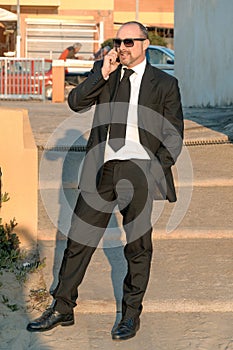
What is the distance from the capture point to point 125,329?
478 centimetres

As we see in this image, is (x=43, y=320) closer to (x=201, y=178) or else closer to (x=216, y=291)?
(x=216, y=291)

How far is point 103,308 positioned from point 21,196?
1.48 metres

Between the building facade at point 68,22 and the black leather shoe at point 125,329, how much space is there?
2737 cm

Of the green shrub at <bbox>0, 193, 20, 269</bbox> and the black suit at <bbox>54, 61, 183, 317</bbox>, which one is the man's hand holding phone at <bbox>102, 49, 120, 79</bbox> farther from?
the green shrub at <bbox>0, 193, 20, 269</bbox>

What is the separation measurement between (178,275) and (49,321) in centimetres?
128

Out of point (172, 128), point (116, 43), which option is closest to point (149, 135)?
point (172, 128)

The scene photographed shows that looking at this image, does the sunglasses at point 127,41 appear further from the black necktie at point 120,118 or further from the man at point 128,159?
the black necktie at point 120,118

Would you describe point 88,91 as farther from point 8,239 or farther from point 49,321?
point 8,239

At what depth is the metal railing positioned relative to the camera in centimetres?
1959

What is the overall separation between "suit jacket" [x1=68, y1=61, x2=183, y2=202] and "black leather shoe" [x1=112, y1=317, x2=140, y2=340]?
82cm

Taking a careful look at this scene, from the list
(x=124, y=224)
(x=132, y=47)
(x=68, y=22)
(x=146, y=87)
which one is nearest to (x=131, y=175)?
(x=124, y=224)

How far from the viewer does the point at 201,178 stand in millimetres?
7969

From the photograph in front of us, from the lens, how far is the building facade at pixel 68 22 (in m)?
35.3

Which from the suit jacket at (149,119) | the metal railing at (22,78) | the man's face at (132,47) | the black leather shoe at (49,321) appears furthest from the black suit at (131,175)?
the metal railing at (22,78)
